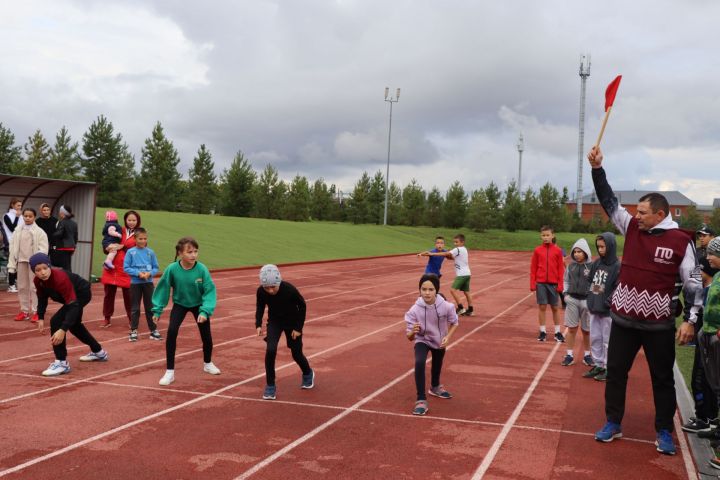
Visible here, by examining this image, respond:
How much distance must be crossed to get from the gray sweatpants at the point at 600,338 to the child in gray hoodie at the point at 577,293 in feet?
1.92

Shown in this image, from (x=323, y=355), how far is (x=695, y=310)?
17.9ft

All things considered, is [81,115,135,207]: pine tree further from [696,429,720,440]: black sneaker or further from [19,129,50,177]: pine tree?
[696,429,720,440]: black sneaker

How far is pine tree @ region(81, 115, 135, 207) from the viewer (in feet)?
186

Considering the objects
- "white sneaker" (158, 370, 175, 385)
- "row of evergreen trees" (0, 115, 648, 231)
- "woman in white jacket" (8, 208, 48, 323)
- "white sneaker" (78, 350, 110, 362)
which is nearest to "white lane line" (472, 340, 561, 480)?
"white sneaker" (158, 370, 175, 385)

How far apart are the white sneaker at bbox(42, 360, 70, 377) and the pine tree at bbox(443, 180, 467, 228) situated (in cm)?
6786

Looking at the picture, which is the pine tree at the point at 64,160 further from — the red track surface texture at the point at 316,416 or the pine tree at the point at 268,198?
the red track surface texture at the point at 316,416

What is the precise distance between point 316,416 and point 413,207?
70.2 m

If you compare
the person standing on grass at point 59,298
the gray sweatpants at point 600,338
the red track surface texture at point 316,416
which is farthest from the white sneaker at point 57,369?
the gray sweatpants at point 600,338

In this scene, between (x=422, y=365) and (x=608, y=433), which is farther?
(x=422, y=365)

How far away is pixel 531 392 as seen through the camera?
7535 mm

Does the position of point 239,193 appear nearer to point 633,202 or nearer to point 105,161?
point 105,161

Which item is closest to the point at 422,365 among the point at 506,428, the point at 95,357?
the point at 506,428

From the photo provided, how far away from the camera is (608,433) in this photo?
18.6 feet

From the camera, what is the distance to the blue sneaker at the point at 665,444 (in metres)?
5.39
